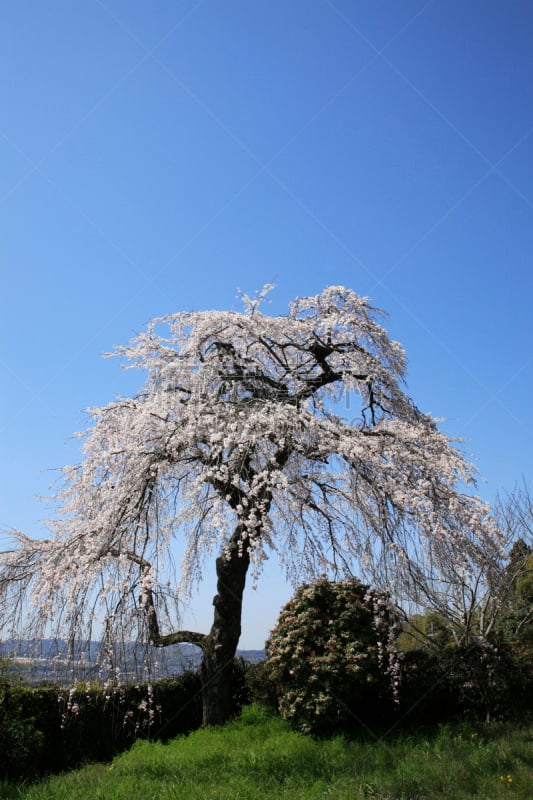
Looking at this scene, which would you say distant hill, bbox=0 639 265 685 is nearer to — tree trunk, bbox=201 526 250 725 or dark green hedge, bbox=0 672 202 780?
dark green hedge, bbox=0 672 202 780

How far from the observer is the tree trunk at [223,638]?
32.0 feet

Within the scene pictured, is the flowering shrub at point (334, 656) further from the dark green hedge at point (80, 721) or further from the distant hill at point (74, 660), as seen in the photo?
the dark green hedge at point (80, 721)

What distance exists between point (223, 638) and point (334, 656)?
208 cm

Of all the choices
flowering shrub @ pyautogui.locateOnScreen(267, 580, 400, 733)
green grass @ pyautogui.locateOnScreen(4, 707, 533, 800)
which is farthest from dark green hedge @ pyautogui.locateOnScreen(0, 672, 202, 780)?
flowering shrub @ pyautogui.locateOnScreen(267, 580, 400, 733)

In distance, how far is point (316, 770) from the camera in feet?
23.2

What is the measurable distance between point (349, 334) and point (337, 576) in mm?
3856

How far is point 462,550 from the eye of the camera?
23.8 feet

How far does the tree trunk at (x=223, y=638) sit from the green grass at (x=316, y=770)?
102cm

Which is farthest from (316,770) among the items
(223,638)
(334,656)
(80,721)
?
(80,721)

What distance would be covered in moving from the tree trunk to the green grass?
1.02 metres

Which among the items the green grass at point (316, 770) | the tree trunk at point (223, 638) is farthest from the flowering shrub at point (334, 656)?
the tree trunk at point (223, 638)

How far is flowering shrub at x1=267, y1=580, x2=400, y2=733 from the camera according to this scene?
27.4ft

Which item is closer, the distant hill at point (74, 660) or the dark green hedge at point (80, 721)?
the distant hill at point (74, 660)

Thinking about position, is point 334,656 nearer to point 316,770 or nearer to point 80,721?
point 316,770
